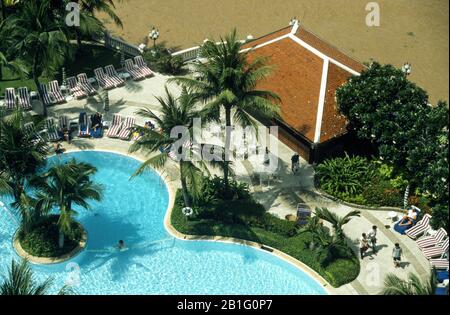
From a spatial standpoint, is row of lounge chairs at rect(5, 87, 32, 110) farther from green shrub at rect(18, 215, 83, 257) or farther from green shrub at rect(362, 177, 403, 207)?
green shrub at rect(362, 177, 403, 207)

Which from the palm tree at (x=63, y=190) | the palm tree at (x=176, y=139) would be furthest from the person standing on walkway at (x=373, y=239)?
the palm tree at (x=63, y=190)

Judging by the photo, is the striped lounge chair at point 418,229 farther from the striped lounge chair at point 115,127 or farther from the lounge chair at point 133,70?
the lounge chair at point 133,70

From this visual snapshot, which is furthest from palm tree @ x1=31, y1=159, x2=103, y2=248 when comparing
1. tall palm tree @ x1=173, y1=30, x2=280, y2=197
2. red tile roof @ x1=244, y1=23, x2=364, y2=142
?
red tile roof @ x1=244, y1=23, x2=364, y2=142

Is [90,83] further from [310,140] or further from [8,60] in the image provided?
[310,140]

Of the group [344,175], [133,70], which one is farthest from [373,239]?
[133,70]

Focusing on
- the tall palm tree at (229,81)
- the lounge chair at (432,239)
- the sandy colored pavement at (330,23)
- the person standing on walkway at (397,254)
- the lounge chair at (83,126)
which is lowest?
the person standing on walkway at (397,254)

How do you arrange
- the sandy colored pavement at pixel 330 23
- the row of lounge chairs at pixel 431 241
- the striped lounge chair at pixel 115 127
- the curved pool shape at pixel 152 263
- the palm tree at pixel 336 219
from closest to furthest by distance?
the curved pool shape at pixel 152 263 → the palm tree at pixel 336 219 → the row of lounge chairs at pixel 431 241 → the striped lounge chair at pixel 115 127 → the sandy colored pavement at pixel 330 23
